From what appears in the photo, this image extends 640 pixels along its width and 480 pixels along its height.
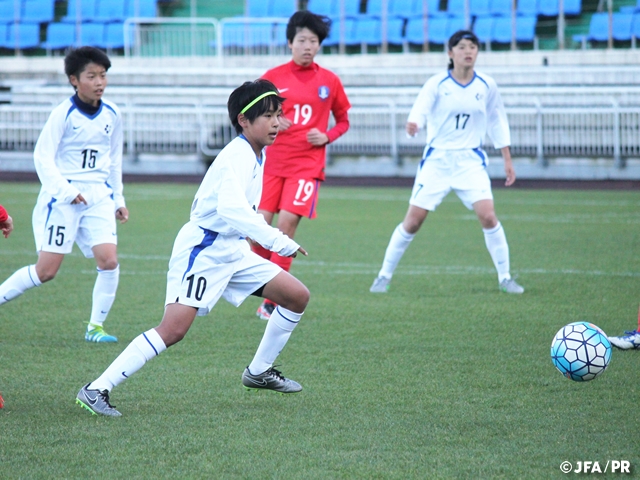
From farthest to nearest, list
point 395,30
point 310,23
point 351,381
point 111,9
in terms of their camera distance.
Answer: point 111,9, point 395,30, point 310,23, point 351,381

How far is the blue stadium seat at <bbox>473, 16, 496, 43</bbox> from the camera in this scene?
22.6 m

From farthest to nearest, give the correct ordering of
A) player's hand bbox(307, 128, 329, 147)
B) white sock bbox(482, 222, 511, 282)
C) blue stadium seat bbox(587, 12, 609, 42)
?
blue stadium seat bbox(587, 12, 609, 42) < white sock bbox(482, 222, 511, 282) < player's hand bbox(307, 128, 329, 147)

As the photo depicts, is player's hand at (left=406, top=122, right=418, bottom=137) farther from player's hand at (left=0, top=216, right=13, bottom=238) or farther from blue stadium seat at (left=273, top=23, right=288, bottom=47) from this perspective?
blue stadium seat at (left=273, top=23, right=288, bottom=47)

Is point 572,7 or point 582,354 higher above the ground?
point 572,7

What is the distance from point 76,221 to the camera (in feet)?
20.2

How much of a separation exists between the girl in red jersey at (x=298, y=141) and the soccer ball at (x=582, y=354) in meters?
2.77

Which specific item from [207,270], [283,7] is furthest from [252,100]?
[283,7]

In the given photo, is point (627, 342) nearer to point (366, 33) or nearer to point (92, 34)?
point (366, 33)

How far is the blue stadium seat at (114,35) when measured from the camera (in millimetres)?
25203

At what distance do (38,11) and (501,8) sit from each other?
13.4 meters

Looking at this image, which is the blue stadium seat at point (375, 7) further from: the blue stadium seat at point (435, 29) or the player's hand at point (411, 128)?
the player's hand at point (411, 128)

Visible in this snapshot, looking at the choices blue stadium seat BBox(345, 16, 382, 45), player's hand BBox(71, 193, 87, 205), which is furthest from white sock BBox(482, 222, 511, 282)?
blue stadium seat BBox(345, 16, 382, 45)

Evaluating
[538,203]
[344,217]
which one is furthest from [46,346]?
[538,203]

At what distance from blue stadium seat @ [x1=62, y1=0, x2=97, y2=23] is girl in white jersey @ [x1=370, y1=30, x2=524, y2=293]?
20210 millimetres
